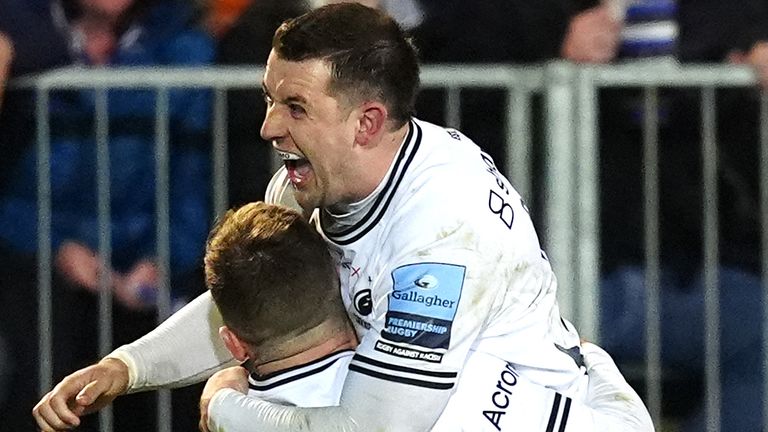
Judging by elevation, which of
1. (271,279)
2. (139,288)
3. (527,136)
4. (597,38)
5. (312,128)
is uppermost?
(597,38)

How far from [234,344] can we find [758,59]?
7.53 feet

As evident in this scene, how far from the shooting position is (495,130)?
198 inches

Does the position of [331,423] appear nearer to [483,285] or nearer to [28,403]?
[483,285]

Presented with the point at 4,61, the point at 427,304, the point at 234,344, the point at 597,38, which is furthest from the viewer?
the point at 597,38

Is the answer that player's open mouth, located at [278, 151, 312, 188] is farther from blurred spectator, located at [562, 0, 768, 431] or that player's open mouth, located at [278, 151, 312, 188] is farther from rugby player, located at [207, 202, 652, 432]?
blurred spectator, located at [562, 0, 768, 431]

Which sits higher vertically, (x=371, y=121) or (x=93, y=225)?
(x=371, y=121)

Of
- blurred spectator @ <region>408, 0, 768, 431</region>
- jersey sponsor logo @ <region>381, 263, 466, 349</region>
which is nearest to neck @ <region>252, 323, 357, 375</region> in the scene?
jersey sponsor logo @ <region>381, 263, 466, 349</region>

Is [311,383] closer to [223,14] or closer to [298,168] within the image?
[298,168]

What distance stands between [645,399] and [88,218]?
1724 millimetres

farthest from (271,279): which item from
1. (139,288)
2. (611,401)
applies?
(139,288)

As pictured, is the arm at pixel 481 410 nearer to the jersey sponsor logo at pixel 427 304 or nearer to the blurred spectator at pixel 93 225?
the jersey sponsor logo at pixel 427 304

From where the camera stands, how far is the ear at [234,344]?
10.9ft

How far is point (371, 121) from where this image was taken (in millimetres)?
3250

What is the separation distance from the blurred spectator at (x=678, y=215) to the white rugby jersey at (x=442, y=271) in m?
1.66
